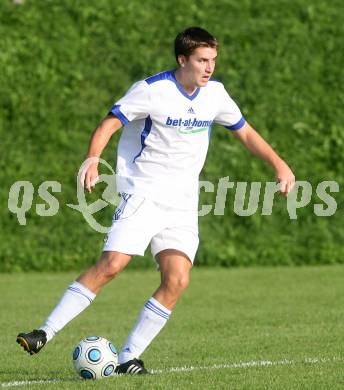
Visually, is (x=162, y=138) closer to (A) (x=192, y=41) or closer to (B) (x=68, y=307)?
(A) (x=192, y=41)

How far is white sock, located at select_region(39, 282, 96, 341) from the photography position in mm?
6902

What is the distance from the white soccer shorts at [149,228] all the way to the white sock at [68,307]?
0.31m

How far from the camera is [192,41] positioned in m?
7.16

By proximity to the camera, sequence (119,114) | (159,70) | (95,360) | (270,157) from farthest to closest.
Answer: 1. (159,70)
2. (270,157)
3. (119,114)
4. (95,360)

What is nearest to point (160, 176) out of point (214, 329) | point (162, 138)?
point (162, 138)

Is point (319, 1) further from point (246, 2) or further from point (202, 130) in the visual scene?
point (202, 130)

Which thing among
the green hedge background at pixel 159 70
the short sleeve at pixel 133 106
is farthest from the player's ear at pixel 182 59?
the green hedge background at pixel 159 70

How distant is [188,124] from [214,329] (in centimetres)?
296

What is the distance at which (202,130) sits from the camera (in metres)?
7.38

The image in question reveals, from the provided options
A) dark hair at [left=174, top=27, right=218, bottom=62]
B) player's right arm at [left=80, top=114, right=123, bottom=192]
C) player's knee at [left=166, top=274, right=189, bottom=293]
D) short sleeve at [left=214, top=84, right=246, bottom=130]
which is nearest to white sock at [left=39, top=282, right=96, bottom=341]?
player's knee at [left=166, top=274, right=189, bottom=293]

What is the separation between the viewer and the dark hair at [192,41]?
23.5 feet

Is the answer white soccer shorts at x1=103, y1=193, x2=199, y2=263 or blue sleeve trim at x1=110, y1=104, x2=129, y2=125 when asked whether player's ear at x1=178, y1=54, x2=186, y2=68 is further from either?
white soccer shorts at x1=103, y1=193, x2=199, y2=263

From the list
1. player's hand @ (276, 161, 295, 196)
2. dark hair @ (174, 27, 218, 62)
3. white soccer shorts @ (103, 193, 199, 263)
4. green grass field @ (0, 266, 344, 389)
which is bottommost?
green grass field @ (0, 266, 344, 389)

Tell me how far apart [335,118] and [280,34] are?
132cm
